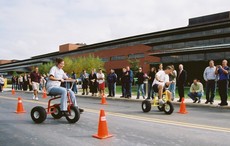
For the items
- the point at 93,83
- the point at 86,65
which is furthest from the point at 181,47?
the point at 93,83

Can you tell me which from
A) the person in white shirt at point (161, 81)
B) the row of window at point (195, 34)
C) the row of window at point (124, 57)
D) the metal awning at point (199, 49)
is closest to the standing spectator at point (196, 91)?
the person in white shirt at point (161, 81)

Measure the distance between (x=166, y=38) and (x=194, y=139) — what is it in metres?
47.0

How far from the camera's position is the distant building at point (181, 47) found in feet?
136

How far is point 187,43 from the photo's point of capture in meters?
47.3

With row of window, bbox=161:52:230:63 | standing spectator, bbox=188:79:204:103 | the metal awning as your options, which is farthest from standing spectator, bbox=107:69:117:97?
row of window, bbox=161:52:230:63

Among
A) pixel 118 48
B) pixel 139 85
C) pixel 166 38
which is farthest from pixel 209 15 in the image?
pixel 139 85

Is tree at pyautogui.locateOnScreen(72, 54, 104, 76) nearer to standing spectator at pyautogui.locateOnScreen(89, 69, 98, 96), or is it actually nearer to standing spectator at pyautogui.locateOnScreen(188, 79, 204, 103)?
standing spectator at pyautogui.locateOnScreen(89, 69, 98, 96)

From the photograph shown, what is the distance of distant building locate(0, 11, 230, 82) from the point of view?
41.5 meters

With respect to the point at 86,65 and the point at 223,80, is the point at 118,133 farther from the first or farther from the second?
the point at 86,65

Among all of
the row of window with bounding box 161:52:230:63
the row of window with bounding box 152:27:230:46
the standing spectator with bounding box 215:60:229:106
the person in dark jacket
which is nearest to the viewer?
the standing spectator with bounding box 215:60:229:106

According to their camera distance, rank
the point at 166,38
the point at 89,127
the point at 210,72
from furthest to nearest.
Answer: the point at 166,38 → the point at 210,72 → the point at 89,127

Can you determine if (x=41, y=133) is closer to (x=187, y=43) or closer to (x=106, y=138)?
(x=106, y=138)

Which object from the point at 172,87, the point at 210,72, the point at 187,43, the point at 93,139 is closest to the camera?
the point at 93,139

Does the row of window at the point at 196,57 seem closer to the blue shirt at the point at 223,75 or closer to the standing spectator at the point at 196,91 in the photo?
the standing spectator at the point at 196,91
